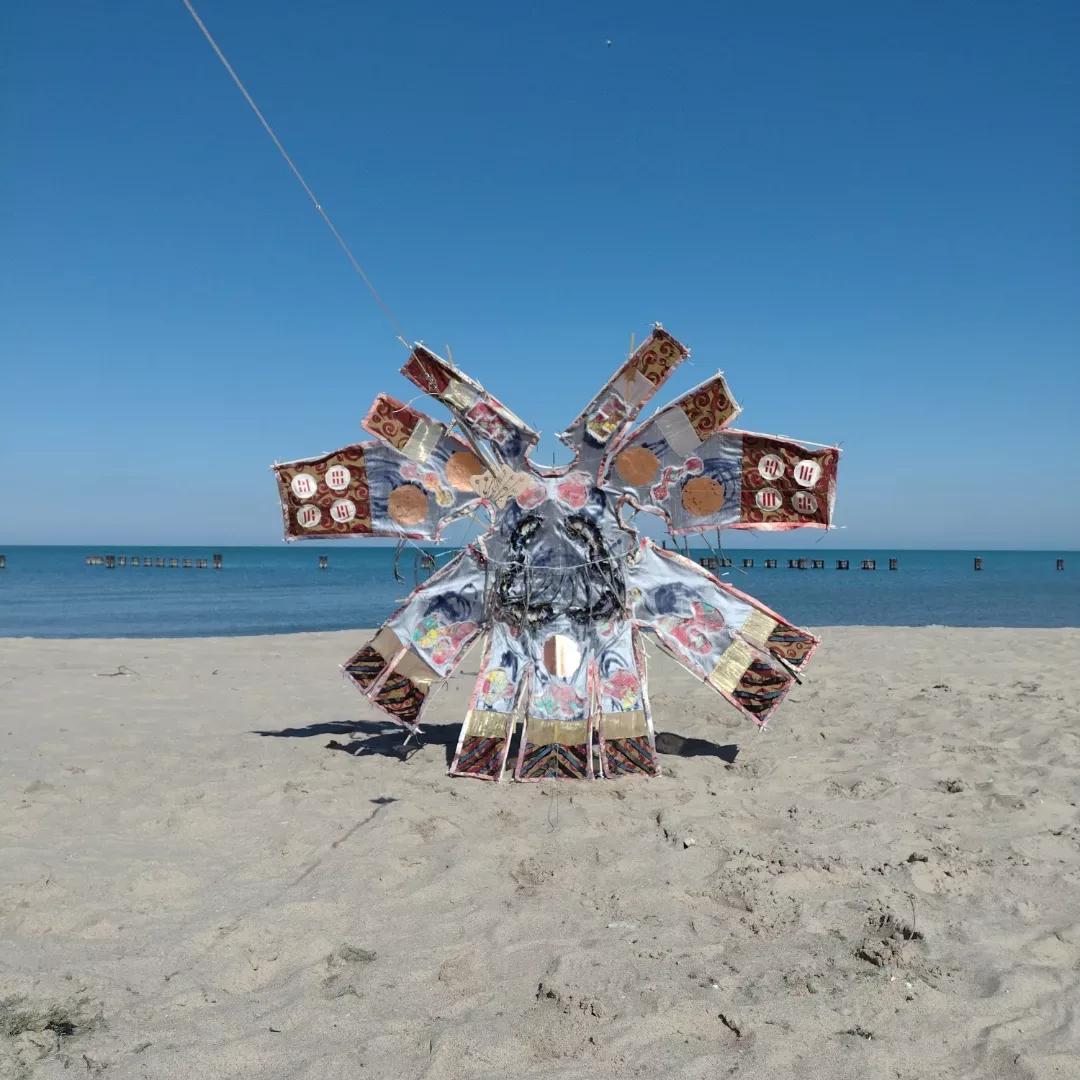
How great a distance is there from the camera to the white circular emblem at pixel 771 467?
19.0 ft

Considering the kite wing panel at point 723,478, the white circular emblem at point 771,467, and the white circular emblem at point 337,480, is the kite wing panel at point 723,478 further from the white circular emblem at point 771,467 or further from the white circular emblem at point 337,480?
the white circular emblem at point 337,480

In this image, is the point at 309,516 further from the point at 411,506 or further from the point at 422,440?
the point at 422,440

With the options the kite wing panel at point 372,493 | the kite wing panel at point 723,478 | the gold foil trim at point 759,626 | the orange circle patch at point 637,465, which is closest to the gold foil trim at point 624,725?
the gold foil trim at point 759,626

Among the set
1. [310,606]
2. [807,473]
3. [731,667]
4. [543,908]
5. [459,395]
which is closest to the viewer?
[543,908]

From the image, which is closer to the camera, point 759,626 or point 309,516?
point 759,626

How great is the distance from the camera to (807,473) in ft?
18.7

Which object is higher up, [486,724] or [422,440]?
[422,440]

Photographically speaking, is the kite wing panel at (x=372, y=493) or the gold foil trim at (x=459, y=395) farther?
the kite wing panel at (x=372, y=493)

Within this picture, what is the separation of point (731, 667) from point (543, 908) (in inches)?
94.8

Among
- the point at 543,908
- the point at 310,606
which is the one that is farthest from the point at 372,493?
the point at 310,606

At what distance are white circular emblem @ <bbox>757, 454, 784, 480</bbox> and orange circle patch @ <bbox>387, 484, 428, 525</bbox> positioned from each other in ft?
7.49

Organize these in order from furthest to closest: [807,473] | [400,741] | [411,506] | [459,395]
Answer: [400,741] < [411,506] < [459,395] < [807,473]

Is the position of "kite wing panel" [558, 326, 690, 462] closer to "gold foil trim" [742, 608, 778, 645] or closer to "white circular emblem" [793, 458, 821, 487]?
"white circular emblem" [793, 458, 821, 487]

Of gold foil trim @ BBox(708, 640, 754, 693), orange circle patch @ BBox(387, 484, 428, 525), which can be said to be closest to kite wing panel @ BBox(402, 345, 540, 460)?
orange circle patch @ BBox(387, 484, 428, 525)
